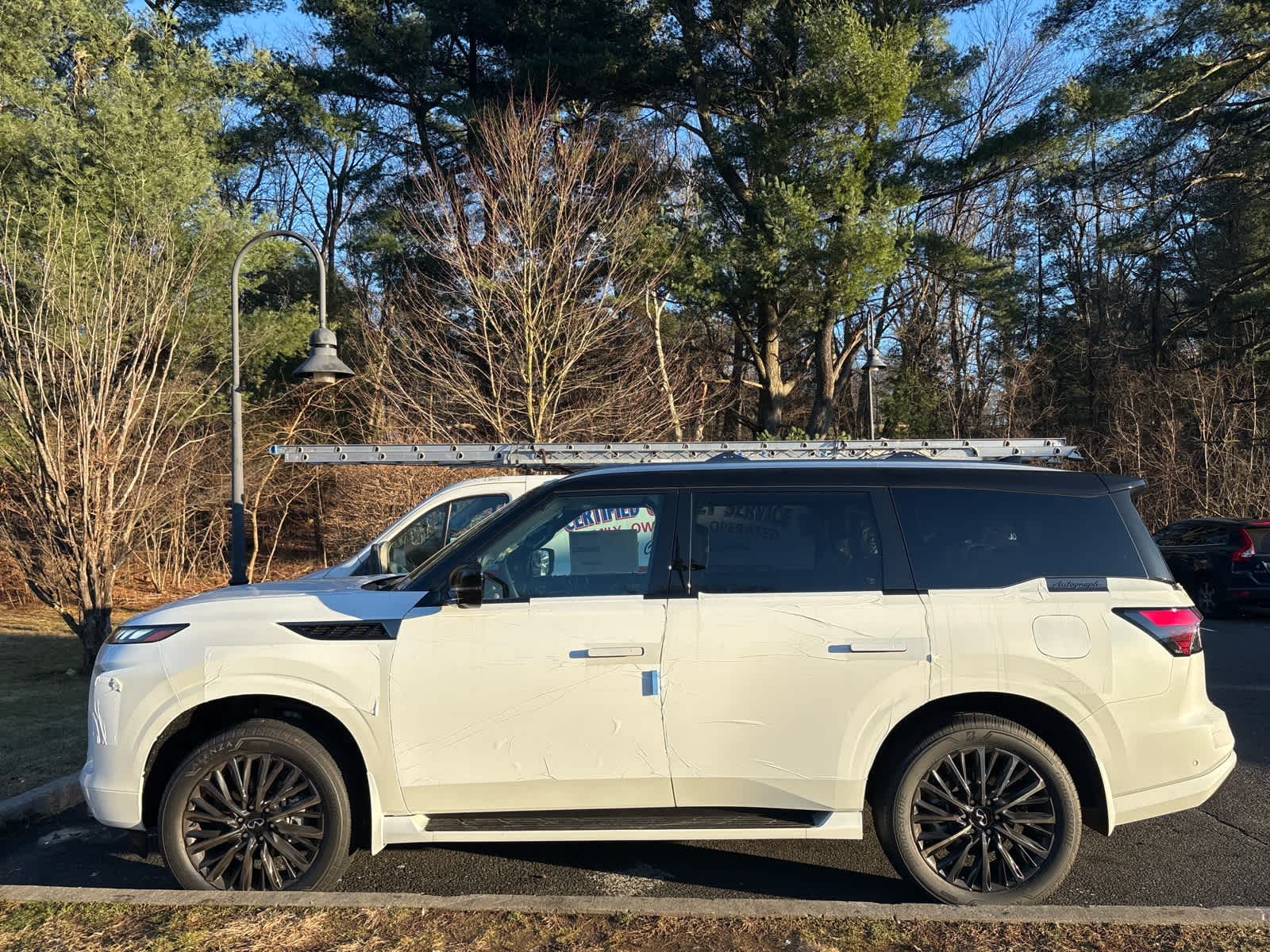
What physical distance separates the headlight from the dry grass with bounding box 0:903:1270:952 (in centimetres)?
115

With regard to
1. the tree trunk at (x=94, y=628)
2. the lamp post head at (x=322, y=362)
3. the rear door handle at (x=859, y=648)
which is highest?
the lamp post head at (x=322, y=362)

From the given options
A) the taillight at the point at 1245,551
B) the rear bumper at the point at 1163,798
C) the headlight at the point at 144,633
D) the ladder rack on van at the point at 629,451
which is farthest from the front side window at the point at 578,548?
the taillight at the point at 1245,551

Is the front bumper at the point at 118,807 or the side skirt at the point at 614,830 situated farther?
the front bumper at the point at 118,807

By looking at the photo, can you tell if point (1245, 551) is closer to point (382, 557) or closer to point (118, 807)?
point (382, 557)

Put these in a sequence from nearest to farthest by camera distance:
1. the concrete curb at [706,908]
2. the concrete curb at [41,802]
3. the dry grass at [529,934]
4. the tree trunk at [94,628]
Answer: the dry grass at [529,934] → the concrete curb at [706,908] → the concrete curb at [41,802] → the tree trunk at [94,628]

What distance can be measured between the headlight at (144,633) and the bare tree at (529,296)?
40.4 ft

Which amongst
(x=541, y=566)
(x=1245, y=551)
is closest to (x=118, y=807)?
(x=541, y=566)

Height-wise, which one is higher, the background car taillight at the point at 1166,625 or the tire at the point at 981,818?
the background car taillight at the point at 1166,625

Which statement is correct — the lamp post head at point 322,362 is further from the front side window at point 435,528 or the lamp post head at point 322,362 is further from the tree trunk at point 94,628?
the front side window at point 435,528

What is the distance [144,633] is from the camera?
4.50 m

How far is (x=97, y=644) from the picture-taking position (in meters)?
10.2

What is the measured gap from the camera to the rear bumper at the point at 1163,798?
434 centimetres

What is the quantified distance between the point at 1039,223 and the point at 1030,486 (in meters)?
32.0

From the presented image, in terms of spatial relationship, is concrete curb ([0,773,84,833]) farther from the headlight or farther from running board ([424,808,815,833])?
running board ([424,808,815,833])
